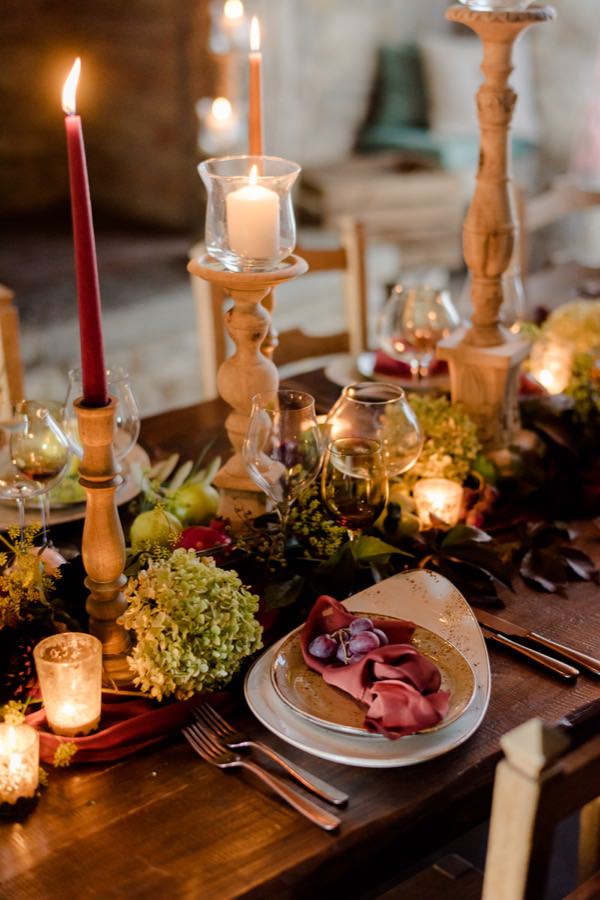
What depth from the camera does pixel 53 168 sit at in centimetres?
484

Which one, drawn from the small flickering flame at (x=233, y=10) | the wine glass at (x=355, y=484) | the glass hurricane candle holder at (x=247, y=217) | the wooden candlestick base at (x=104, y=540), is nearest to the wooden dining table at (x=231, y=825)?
the wooden candlestick base at (x=104, y=540)

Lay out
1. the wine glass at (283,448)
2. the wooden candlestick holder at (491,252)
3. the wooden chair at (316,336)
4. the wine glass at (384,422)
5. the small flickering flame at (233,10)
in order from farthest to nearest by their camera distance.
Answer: the wooden chair at (316,336), the small flickering flame at (233,10), the wooden candlestick holder at (491,252), the wine glass at (384,422), the wine glass at (283,448)

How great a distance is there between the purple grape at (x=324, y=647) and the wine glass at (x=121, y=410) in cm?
42

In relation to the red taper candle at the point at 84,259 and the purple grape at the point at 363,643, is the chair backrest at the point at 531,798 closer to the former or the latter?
Result: the purple grape at the point at 363,643

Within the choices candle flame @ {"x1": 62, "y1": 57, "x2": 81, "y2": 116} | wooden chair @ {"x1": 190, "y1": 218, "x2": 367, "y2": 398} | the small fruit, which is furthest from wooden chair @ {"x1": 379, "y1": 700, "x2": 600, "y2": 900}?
wooden chair @ {"x1": 190, "y1": 218, "x2": 367, "y2": 398}

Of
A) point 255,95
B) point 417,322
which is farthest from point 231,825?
point 417,322

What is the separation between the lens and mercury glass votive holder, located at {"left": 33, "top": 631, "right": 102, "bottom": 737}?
96 cm

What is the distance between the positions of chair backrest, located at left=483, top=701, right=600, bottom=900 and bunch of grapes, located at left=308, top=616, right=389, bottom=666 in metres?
0.30

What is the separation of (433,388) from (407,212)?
3.48 m

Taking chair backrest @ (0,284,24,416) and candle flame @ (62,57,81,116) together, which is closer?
candle flame @ (62,57,81,116)

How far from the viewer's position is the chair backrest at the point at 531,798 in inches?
27.3

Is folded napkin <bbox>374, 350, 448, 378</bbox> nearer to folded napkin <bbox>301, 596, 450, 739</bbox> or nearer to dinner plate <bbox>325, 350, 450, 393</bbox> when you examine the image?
dinner plate <bbox>325, 350, 450, 393</bbox>

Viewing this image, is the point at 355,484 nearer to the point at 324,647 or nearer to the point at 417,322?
the point at 324,647

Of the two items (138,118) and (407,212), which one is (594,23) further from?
(138,118)
